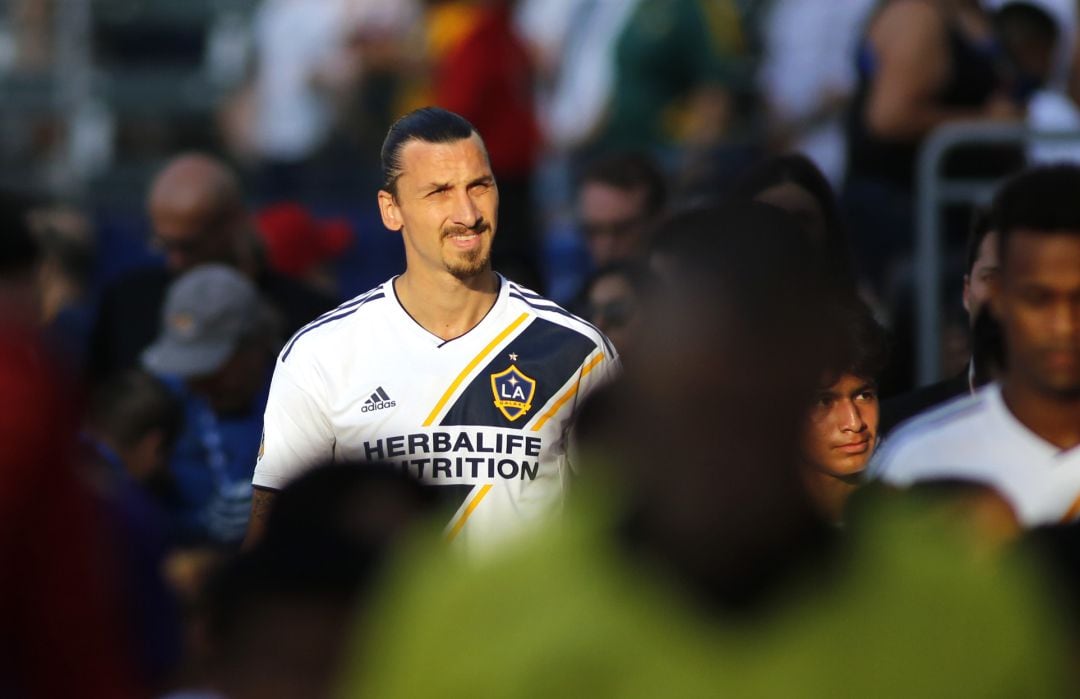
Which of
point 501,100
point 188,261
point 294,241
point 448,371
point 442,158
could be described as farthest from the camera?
point 501,100

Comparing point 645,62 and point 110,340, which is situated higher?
point 645,62

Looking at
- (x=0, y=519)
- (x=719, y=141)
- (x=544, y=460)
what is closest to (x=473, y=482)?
(x=544, y=460)

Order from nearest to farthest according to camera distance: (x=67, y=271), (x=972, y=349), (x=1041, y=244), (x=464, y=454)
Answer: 1. (x=1041, y=244)
2. (x=972, y=349)
3. (x=464, y=454)
4. (x=67, y=271)

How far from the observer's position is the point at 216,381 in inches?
288

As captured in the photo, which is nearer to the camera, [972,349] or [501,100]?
[972,349]

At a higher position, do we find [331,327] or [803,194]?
[803,194]

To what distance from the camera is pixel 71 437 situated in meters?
2.99

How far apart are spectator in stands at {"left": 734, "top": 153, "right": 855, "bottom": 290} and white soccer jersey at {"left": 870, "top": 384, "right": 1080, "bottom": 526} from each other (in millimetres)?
1578

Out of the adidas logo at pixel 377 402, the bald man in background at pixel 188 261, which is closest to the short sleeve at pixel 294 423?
the adidas logo at pixel 377 402

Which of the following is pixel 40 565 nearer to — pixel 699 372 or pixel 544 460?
pixel 699 372

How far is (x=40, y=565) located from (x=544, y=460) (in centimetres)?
260

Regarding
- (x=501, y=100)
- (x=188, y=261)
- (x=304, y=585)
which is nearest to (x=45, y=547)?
(x=304, y=585)

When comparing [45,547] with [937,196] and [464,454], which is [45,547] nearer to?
[464,454]

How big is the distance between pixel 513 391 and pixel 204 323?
90.8 inches
